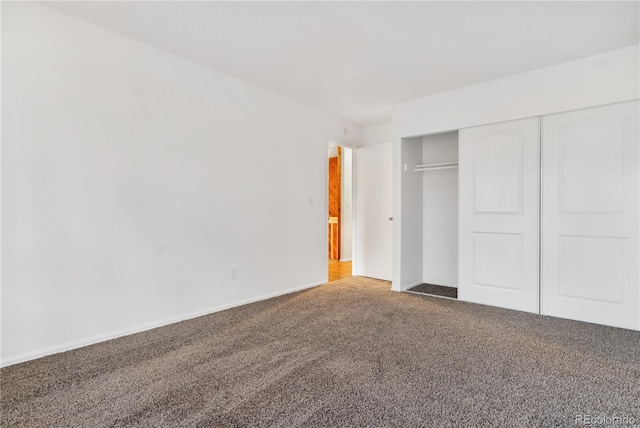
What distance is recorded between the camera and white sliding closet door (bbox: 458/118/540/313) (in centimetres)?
321

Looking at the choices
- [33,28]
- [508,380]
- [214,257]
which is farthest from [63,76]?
[508,380]

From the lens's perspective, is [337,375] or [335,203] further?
[335,203]

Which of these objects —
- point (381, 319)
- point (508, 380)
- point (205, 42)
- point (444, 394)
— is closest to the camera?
point (444, 394)

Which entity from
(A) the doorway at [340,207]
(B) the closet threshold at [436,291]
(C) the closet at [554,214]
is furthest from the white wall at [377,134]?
(B) the closet threshold at [436,291]

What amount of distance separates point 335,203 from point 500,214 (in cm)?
374

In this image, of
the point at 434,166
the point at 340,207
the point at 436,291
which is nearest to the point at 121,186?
the point at 434,166

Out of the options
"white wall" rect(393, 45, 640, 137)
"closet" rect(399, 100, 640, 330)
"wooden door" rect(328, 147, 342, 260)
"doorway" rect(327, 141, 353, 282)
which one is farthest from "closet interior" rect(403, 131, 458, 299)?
"wooden door" rect(328, 147, 342, 260)

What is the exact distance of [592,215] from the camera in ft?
9.48

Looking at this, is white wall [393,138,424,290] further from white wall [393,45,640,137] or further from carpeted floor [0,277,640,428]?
carpeted floor [0,277,640,428]

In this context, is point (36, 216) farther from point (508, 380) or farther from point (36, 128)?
point (508, 380)

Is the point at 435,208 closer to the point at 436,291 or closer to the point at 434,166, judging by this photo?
the point at 434,166

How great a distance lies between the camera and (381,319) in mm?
3000

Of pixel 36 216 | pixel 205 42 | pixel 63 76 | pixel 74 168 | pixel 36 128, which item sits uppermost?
pixel 205 42

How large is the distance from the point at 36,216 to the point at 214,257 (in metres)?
1.42
